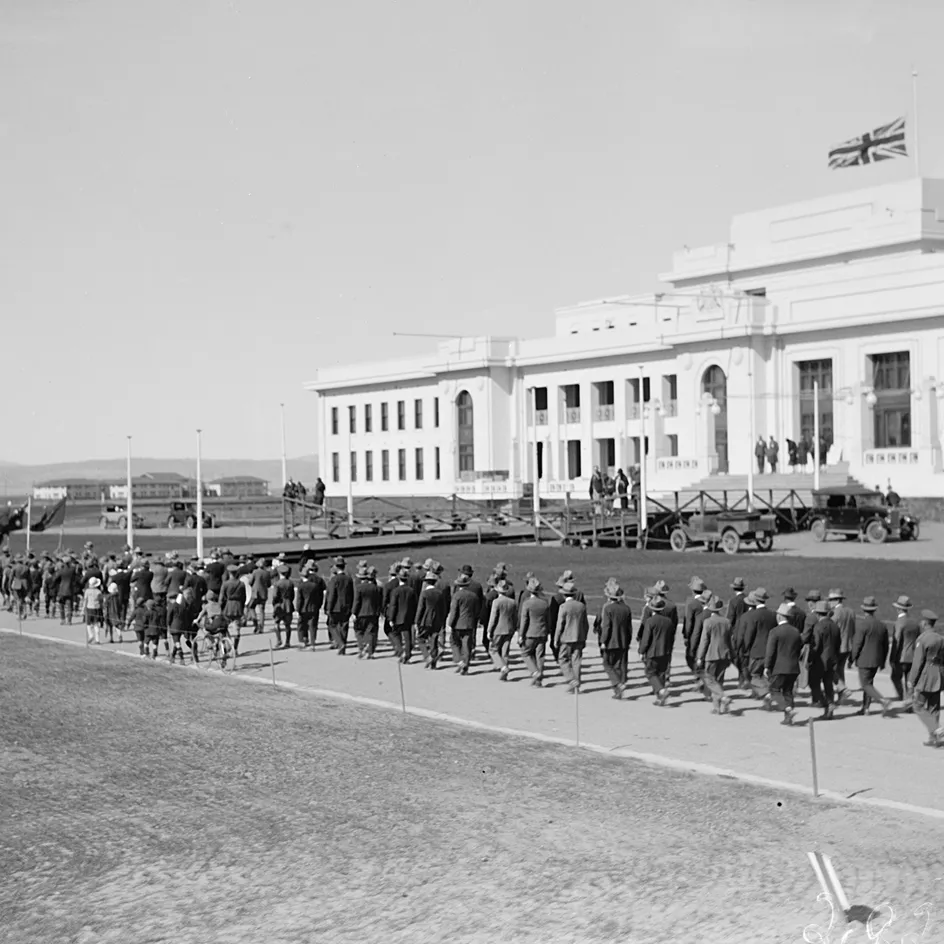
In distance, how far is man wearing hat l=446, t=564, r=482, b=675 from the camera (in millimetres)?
22125

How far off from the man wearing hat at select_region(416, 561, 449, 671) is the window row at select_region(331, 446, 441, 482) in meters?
57.6

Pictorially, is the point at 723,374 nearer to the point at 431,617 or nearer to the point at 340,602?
the point at 340,602

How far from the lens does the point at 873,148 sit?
198 feet

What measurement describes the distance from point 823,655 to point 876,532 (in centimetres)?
2719

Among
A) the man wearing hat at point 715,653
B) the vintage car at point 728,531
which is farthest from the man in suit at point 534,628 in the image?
the vintage car at point 728,531

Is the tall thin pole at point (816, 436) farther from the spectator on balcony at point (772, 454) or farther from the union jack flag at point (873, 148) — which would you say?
the union jack flag at point (873, 148)

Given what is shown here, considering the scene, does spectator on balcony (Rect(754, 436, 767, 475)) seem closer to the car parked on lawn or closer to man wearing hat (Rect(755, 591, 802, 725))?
the car parked on lawn

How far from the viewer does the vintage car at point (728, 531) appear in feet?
138

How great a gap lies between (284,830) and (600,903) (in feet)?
12.0

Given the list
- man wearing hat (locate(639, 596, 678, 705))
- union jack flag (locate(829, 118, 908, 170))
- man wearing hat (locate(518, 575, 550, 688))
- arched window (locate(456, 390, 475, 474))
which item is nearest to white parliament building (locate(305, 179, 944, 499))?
arched window (locate(456, 390, 475, 474))

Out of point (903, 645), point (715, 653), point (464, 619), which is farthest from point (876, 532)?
point (903, 645)

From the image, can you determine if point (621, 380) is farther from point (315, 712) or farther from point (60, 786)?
point (60, 786)

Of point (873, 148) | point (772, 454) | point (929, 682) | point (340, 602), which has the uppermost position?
point (873, 148)

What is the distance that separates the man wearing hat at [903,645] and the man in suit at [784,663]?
1.20m
